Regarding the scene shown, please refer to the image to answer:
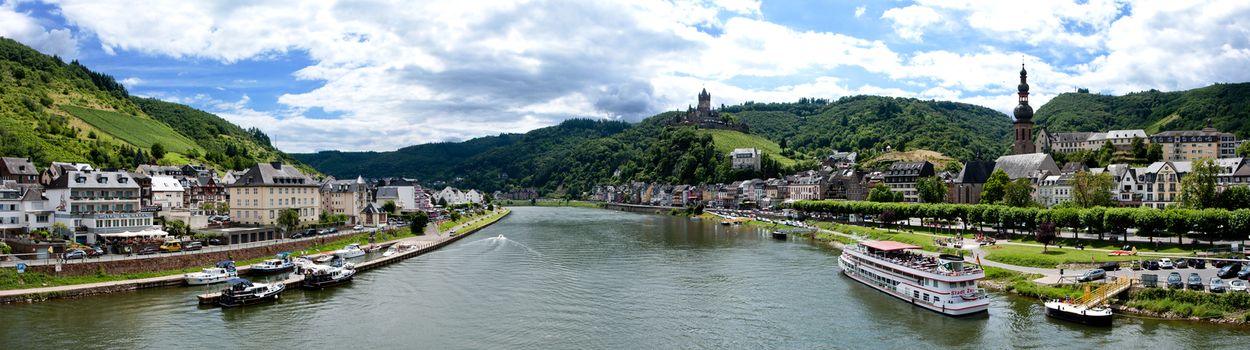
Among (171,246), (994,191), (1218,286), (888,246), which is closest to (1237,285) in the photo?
(1218,286)

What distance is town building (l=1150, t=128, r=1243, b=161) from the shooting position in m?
129

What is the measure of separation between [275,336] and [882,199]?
320 feet

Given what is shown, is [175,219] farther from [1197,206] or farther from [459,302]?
[1197,206]

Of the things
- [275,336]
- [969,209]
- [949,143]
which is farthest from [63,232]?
[949,143]

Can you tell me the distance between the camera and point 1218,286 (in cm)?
3891

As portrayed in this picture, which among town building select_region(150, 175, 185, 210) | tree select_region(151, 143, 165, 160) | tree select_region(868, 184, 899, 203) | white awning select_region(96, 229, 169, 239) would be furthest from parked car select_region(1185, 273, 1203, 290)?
tree select_region(151, 143, 165, 160)

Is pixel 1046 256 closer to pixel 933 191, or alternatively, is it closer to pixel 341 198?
pixel 933 191

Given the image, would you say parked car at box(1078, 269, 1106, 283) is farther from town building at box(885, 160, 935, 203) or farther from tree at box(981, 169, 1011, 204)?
town building at box(885, 160, 935, 203)

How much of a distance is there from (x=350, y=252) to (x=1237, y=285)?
62.5 meters

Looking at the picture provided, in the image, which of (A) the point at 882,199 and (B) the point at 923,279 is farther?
(A) the point at 882,199

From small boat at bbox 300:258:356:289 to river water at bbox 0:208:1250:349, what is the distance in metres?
0.92

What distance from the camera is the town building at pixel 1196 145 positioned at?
12912 centimetres

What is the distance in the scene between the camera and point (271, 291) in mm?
46375

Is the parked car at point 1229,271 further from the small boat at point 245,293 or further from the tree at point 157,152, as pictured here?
the tree at point 157,152
